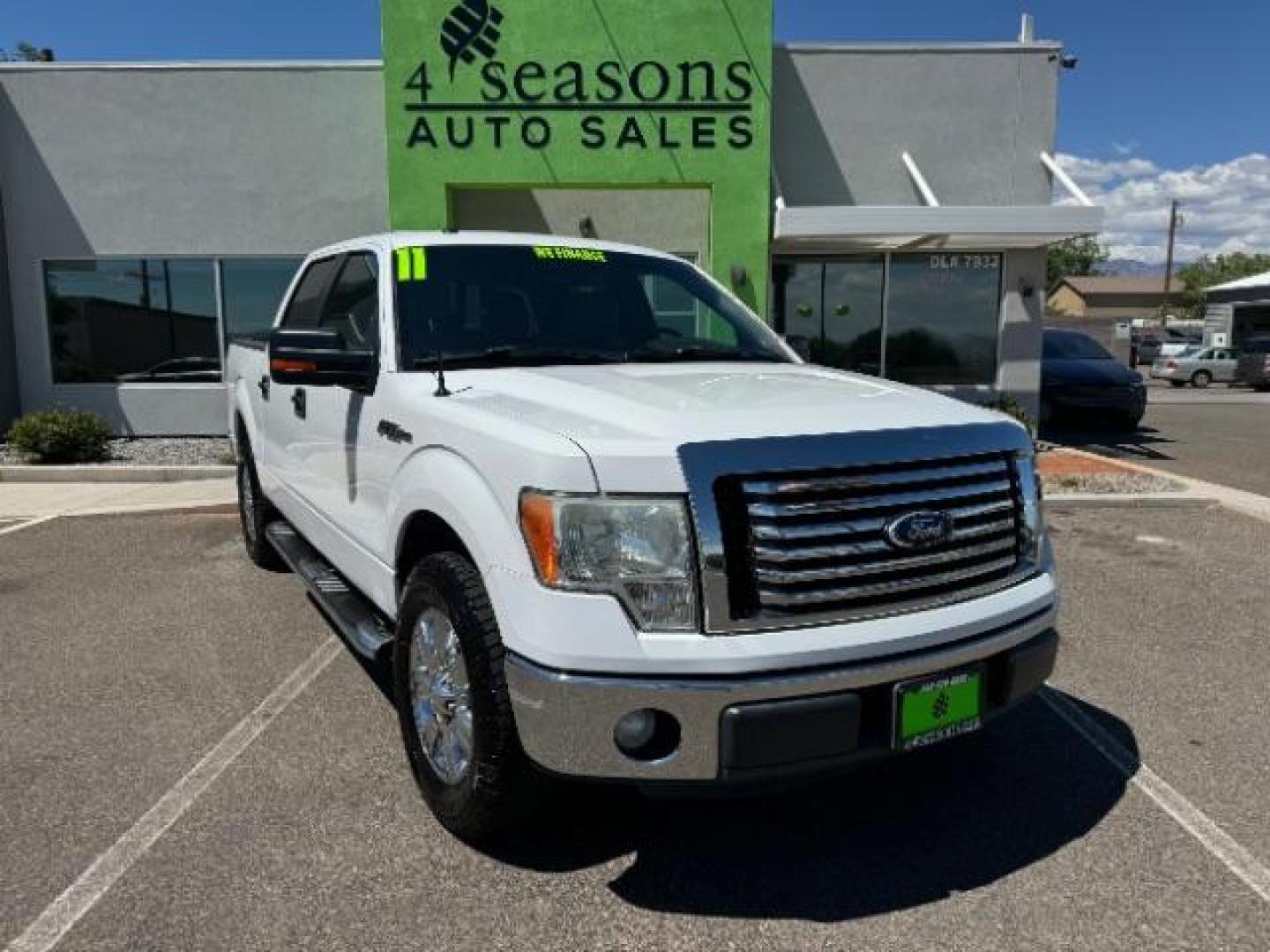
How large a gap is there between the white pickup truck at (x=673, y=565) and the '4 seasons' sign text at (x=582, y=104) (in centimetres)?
843

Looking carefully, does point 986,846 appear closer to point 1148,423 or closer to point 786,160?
point 786,160

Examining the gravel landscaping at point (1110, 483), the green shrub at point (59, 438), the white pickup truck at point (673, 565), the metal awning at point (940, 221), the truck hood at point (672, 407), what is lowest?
the gravel landscaping at point (1110, 483)

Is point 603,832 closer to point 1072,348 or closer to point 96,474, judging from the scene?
point 96,474

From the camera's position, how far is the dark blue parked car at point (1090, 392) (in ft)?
50.0

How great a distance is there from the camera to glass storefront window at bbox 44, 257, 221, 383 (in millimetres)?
12359

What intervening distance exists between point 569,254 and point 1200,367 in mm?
32946

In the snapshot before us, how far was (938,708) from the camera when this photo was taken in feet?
8.66

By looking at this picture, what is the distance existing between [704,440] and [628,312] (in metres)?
1.80

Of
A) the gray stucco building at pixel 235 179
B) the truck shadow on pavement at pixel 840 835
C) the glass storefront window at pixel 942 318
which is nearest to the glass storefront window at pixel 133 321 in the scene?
the gray stucco building at pixel 235 179

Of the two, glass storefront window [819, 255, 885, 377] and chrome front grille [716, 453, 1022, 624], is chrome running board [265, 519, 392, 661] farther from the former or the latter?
glass storefront window [819, 255, 885, 377]

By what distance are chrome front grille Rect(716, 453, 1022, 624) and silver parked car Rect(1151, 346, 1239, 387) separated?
3337 centimetres

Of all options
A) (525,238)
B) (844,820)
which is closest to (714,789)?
(844,820)

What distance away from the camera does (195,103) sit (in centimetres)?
1205

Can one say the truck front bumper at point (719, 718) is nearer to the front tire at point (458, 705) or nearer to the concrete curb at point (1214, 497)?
the front tire at point (458, 705)
